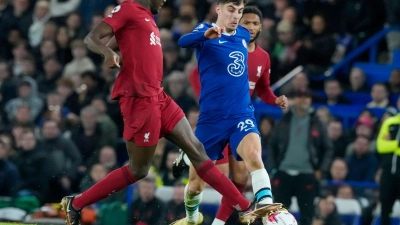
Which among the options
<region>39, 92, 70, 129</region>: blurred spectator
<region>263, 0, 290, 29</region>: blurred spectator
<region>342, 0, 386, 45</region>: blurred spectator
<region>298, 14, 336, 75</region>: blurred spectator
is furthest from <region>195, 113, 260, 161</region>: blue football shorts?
<region>342, 0, 386, 45</region>: blurred spectator

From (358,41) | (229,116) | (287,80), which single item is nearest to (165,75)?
(287,80)

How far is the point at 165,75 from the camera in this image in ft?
55.8

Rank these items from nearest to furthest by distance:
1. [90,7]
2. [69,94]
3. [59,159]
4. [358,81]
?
[59,159] → [358,81] → [69,94] → [90,7]

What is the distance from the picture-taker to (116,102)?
54.9ft

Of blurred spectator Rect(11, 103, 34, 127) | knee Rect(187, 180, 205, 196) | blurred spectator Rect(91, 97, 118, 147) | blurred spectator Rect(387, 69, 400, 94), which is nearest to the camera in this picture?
knee Rect(187, 180, 205, 196)

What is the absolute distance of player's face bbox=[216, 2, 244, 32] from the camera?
1017cm

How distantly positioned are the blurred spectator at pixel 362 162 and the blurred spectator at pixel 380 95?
0.99 metres

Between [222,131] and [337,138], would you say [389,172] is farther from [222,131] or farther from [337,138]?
[222,131]

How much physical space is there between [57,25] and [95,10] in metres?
0.84

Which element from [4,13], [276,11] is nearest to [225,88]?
[276,11]

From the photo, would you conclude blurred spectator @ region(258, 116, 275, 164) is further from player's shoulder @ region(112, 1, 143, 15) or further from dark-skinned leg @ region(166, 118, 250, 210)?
player's shoulder @ region(112, 1, 143, 15)

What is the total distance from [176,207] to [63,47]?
6.12 metres

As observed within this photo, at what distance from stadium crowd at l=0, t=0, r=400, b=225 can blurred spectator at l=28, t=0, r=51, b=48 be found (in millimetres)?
18

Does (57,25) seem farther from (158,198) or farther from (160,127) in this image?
(160,127)
